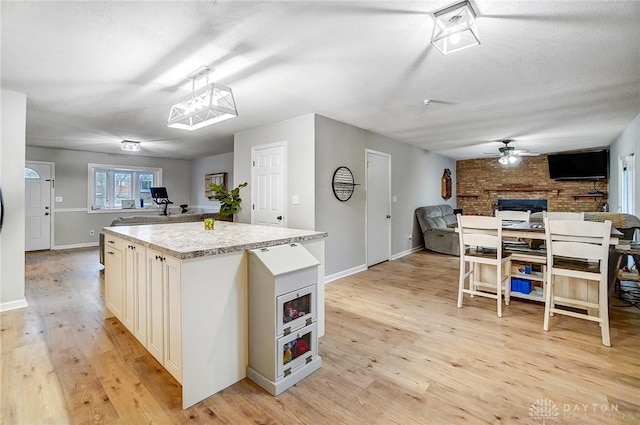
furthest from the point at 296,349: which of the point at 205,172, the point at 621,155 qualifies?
the point at 205,172

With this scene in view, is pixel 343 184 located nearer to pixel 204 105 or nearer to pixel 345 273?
pixel 345 273

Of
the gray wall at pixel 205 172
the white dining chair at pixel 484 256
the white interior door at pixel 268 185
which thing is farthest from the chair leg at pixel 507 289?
the gray wall at pixel 205 172

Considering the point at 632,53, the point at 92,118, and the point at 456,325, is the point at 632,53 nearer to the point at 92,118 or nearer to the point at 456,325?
the point at 456,325

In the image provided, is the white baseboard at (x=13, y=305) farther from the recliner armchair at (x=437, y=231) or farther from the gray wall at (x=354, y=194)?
the recliner armchair at (x=437, y=231)

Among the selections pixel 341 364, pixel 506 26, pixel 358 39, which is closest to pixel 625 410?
pixel 341 364

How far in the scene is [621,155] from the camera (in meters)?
5.24

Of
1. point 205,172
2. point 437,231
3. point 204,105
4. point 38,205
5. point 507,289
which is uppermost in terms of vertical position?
point 205,172

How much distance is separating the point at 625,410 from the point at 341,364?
1647mm

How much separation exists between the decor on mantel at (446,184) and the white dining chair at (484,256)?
16.1 ft

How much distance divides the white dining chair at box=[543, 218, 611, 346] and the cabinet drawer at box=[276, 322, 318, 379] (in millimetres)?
2183

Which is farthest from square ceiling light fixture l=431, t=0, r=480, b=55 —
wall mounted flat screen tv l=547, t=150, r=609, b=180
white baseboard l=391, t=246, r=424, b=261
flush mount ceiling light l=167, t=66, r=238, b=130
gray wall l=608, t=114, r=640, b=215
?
wall mounted flat screen tv l=547, t=150, r=609, b=180

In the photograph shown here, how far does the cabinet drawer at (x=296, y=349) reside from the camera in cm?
189

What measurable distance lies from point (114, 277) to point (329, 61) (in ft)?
8.92

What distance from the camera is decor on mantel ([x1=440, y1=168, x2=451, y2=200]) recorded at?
8.22m
